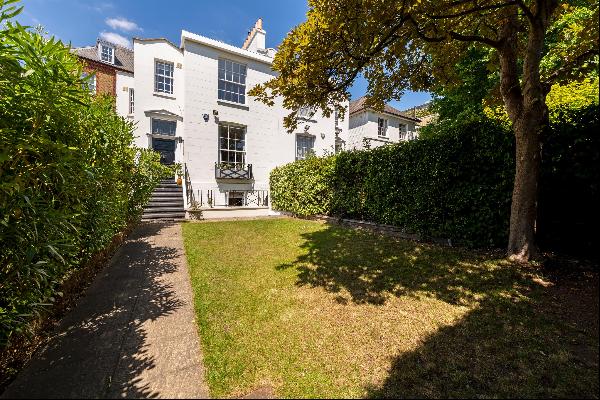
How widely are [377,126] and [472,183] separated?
20.5m

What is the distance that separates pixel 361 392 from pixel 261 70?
57.0 ft

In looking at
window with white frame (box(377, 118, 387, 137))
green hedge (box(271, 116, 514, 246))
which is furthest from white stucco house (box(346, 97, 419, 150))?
green hedge (box(271, 116, 514, 246))

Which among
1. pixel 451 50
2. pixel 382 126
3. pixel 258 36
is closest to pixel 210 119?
pixel 258 36

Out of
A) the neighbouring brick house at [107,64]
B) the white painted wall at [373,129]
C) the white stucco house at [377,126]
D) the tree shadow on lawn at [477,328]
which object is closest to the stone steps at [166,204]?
the tree shadow on lawn at [477,328]

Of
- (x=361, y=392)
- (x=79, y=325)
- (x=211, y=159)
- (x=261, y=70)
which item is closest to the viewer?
(x=361, y=392)

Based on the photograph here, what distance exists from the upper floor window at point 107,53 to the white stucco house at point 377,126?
20.8 metres

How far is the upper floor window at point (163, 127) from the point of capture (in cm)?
1566

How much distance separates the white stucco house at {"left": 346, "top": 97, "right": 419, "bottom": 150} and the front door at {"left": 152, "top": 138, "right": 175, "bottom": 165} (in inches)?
561

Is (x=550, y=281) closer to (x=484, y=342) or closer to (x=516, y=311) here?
(x=516, y=311)

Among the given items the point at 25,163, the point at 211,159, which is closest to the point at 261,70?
the point at 211,159

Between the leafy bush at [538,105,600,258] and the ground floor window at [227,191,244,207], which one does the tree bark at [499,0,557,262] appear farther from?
the ground floor window at [227,191,244,207]

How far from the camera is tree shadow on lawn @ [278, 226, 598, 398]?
234cm

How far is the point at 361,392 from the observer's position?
232 centimetres

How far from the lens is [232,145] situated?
1574 cm
